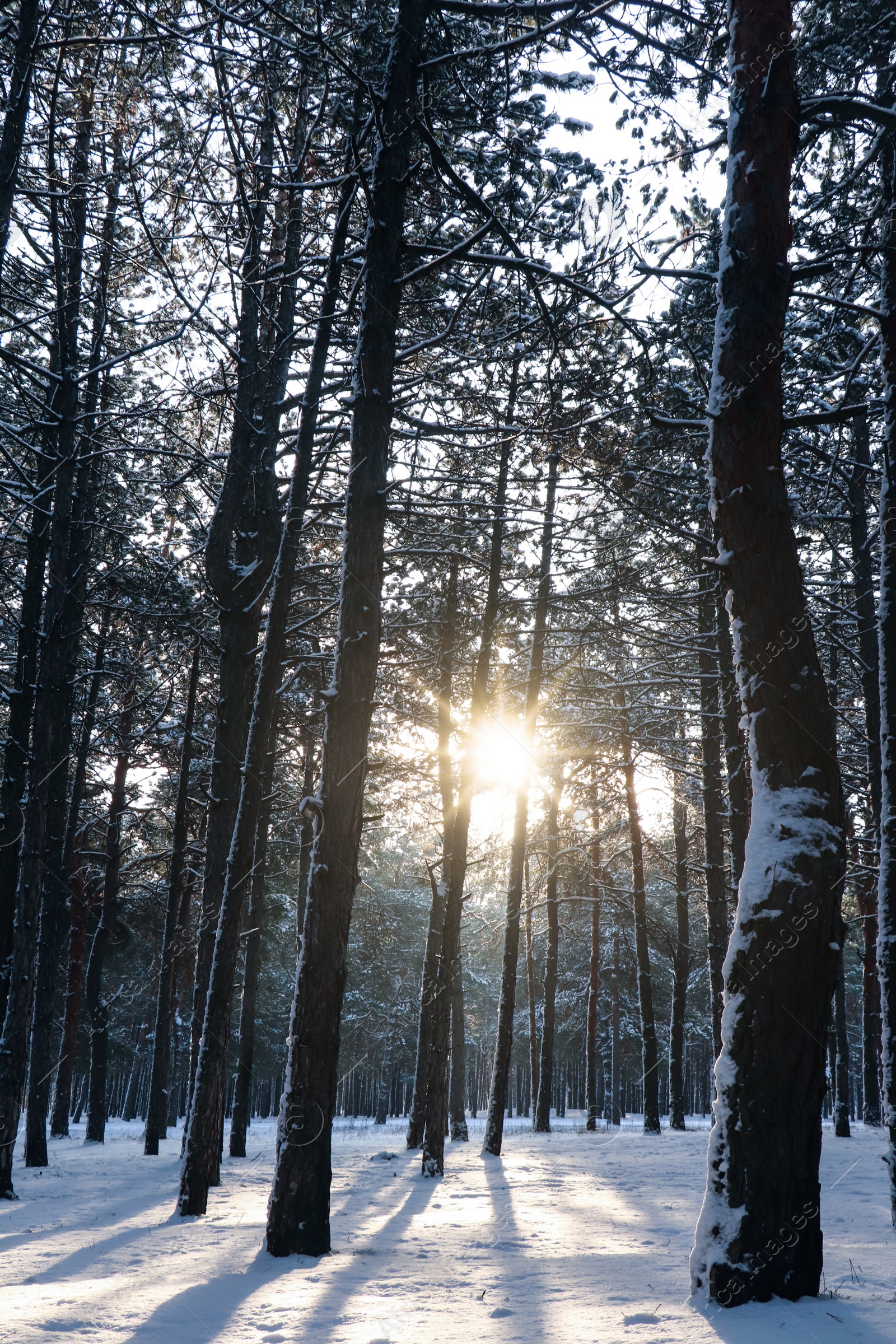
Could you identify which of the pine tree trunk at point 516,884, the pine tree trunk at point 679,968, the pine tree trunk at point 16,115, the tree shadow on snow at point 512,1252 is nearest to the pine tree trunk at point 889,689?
the tree shadow on snow at point 512,1252

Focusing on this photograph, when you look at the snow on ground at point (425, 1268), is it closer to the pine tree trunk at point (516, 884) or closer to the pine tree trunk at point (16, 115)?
the pine tree trunk at point (516, 884)

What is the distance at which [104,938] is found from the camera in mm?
19453

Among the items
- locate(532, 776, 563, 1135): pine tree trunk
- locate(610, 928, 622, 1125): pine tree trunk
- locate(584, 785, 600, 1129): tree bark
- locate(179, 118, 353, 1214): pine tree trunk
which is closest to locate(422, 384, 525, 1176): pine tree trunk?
locate(179, 118, 353, 1214): pine tree trunk

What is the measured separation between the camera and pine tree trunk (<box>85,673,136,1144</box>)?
61.2 feet

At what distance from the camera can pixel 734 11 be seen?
534 cm

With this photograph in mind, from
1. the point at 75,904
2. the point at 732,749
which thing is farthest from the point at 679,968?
the point at 75,904

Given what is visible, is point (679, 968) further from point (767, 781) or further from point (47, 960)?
point (767, 781)

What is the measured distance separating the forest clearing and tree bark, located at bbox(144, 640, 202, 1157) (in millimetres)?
180

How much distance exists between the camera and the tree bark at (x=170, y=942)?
47.2 feet

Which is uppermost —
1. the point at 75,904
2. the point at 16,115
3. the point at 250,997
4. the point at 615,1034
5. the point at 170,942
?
the point at 16,115

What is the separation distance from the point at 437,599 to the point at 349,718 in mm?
8516

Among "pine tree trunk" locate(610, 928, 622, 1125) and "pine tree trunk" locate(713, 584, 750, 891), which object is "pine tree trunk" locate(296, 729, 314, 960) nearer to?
"pine tree trunk" locate(713, 584, 750, 891)

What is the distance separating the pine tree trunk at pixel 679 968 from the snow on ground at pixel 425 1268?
25.6 ft

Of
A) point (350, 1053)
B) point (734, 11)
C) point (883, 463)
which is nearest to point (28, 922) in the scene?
point (883, 463)
